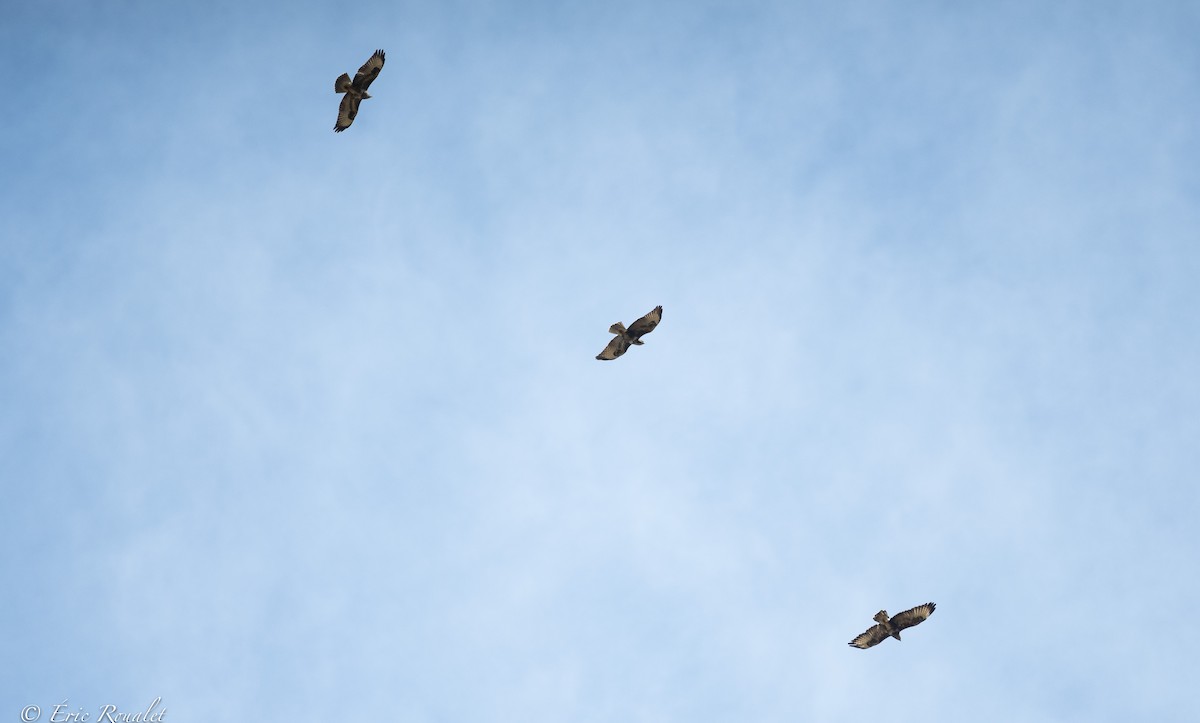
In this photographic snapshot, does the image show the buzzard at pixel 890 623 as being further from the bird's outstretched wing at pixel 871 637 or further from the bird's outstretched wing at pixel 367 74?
the bird's outstretched wing at pixel 367 74

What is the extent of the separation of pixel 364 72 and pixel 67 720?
36261 millimetres

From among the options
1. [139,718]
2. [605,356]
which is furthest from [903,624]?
[139,718]

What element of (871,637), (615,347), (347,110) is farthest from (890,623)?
(347,110)

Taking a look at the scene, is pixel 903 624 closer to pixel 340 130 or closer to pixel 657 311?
pixel 657 311

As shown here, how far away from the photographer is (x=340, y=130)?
110ft

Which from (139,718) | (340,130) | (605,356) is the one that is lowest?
(139,718)

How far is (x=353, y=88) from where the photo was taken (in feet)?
109

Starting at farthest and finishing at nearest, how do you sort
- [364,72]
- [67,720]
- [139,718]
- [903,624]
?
[67,720] → [139,718] → [903,624] → [364,72]

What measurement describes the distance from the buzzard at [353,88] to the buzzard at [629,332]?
34.5ft

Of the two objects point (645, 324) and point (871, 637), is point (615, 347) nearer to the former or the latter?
point (645, 324)

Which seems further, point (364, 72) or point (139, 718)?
point (139, 718)

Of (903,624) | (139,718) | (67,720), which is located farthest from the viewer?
(67,720)

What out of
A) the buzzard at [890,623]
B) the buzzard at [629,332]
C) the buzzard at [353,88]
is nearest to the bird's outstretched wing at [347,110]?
the buzzard at [353,88]

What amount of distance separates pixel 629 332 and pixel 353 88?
11418mm
